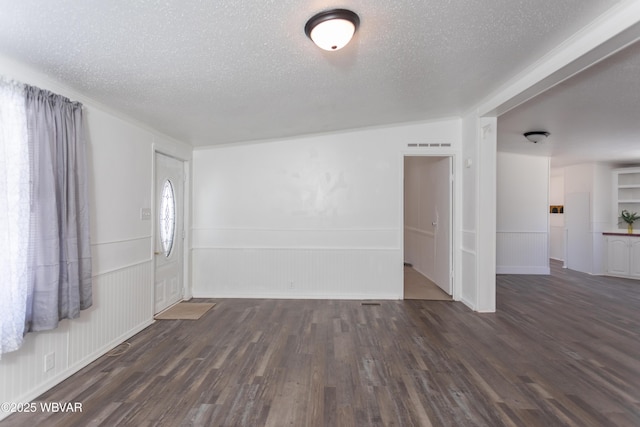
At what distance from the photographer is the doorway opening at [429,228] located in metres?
4.53

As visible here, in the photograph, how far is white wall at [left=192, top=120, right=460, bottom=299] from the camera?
445 cm

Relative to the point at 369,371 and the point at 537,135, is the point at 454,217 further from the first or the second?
the point at 369,371

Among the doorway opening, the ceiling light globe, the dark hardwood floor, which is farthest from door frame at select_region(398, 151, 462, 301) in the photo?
the ceiling light globe

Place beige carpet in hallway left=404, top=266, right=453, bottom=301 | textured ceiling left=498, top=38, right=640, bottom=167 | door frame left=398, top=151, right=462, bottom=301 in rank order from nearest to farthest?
1. textured ceiling left=498, top=38, right=640, bottom=167
2. door frame left=398, top=151, right=462, bottom=301
3. beige carpet in hallway left=404, top=266, right=453, bottom=301

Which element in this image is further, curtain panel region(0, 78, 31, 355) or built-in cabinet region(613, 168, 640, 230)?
built-in cabinet region(613, 168, 640, 230)

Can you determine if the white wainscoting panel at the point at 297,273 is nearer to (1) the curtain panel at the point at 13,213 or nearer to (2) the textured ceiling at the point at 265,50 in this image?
(2) the textured ceiling at the point at 265,50

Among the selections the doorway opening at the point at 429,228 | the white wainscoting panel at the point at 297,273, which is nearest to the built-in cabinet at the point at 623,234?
the doorway opening at the point at 429,228

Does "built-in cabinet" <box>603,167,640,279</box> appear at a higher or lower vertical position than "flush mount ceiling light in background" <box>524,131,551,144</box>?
lower

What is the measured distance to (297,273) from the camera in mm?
4504

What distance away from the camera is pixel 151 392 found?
2.14 meters

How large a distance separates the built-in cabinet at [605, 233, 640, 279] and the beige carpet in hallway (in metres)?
4.18

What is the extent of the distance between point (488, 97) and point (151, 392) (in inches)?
181

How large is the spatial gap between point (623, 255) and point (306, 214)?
683cm

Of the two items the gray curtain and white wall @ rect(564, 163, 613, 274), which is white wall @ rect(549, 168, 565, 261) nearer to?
white wall @ rect(564, 163, 613, 274)
